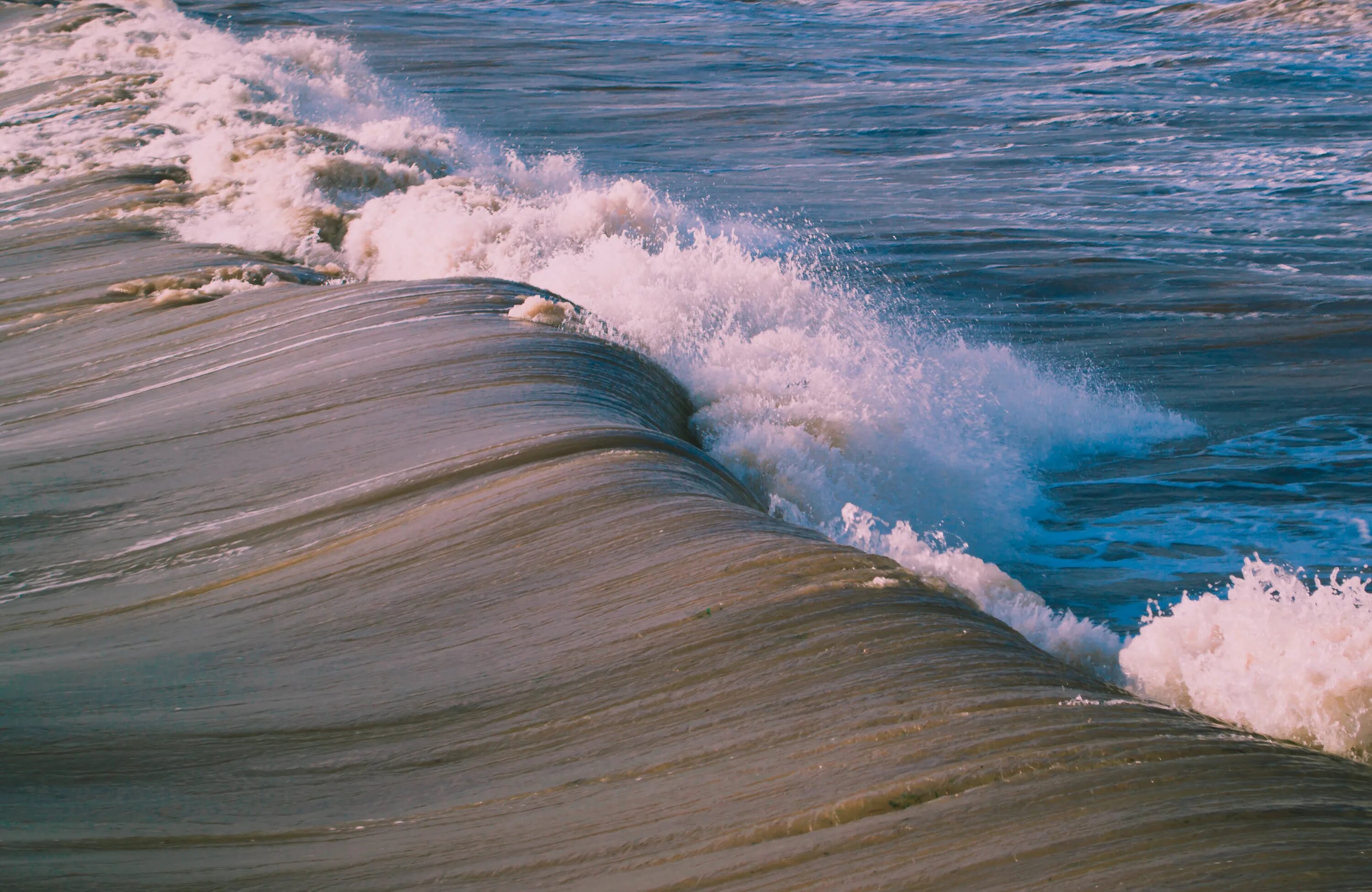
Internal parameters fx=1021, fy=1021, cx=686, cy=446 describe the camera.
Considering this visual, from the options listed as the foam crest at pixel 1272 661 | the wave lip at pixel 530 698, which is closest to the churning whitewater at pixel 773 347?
the foam crest at pixel 1272 661

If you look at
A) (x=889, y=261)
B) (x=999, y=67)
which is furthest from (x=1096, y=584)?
(x=999, y=67)

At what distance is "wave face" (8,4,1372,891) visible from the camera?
1868 mm

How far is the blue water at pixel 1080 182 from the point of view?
482 cm

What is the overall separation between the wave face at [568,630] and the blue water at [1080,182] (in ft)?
2.04

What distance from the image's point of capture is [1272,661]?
7.95ft

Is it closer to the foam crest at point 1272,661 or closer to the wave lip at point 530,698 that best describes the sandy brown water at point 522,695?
the wave lip at point 530,698

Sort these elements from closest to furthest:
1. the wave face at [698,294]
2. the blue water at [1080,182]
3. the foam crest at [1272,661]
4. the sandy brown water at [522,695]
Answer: the sandy brown water at [522,695] → the foam crest at [1272,661] → the wave face at [698,294] → the blue water at [1080,182]

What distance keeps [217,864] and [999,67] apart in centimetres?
1733

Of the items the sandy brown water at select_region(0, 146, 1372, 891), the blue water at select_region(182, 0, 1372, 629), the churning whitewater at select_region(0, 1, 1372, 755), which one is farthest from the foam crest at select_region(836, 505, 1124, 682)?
the blue water at select_region(182, 0, 1372, 629)

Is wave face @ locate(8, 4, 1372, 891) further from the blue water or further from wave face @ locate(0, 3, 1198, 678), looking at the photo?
the blue water

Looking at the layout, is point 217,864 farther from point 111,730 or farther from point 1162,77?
point 1162,77

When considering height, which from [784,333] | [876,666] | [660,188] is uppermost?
[660,188]

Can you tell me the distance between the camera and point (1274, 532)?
4.38 metres

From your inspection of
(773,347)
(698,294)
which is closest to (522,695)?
(773,347)
